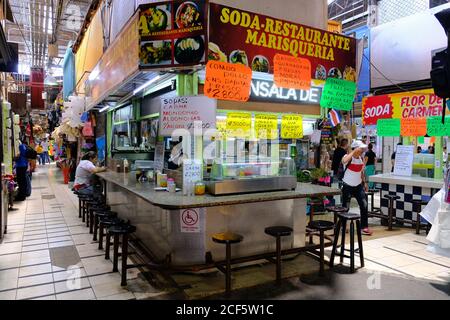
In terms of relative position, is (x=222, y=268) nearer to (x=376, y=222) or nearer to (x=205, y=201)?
(x=205, y=201)

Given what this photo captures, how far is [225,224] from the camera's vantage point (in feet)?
12.8

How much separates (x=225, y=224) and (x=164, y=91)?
3152 mm

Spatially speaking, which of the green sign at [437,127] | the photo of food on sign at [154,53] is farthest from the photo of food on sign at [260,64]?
the green sign at [437,127]

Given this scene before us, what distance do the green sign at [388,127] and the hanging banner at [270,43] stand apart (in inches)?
65.0

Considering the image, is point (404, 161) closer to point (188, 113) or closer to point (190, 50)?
point (188, 113)

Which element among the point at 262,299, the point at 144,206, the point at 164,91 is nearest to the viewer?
the point at 262,299

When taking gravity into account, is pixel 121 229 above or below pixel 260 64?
below

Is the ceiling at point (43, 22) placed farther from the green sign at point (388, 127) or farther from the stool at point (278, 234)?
the stool at point (278, 234)

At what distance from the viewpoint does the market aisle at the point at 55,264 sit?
343 cm

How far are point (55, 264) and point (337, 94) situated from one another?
15.6ft

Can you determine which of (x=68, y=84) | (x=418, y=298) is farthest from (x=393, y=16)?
(x=68, y=84)

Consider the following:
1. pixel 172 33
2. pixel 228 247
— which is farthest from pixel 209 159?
pixel 172 33

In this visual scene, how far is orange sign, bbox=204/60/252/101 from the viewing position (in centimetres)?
401

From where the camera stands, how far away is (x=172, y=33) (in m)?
3.88
